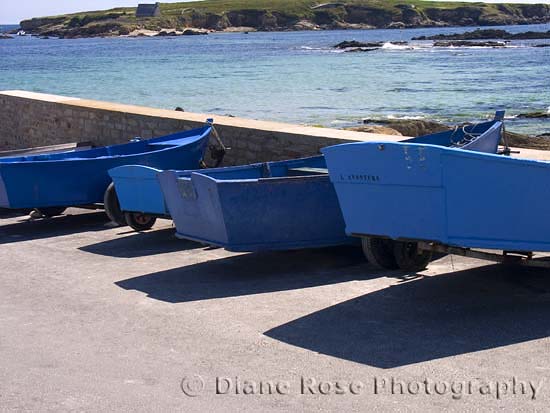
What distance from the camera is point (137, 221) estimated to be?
1130 cm

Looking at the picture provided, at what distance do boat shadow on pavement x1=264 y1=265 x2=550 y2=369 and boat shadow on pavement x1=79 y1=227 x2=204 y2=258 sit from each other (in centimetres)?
286

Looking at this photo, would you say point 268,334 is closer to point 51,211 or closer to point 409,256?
point 409,256

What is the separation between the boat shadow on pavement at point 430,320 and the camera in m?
6.66

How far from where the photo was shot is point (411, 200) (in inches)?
292

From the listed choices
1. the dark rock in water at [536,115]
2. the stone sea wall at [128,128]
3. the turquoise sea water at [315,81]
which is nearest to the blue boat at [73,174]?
the stone sea wall at [128,128]

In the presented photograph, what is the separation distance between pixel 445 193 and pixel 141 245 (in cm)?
417

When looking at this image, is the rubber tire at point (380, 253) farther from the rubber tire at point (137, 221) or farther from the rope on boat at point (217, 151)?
the rope on boat at point (217, 151)

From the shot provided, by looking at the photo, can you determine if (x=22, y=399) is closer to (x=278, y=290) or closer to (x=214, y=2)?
(x=278, y=290)

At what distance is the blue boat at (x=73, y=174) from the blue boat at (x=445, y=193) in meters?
4.62

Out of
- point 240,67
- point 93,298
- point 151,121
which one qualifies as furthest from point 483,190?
point 240,67

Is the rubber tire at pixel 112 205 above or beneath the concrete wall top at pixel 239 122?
beneath

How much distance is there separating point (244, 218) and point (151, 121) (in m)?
5.71

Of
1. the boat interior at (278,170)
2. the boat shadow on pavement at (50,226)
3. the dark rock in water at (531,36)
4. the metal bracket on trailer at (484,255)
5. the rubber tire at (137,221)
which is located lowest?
the dark rock in water at (531,36)

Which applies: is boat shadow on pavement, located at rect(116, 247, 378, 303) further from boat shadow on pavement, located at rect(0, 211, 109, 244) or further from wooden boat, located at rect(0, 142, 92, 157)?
wooden boat, located at rect(0, 142, 92, 157)
